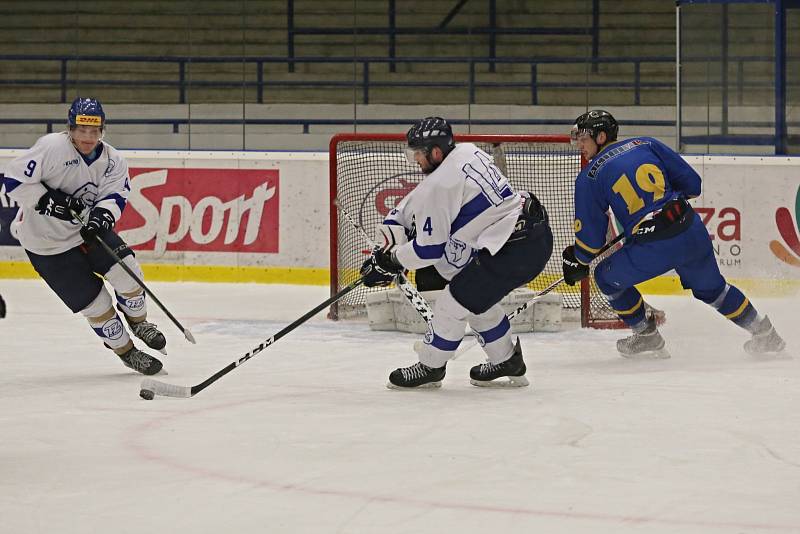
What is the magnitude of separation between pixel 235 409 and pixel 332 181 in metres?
3.07

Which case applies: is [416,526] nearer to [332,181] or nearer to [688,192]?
[688,192]

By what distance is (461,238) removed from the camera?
4883 millimetres

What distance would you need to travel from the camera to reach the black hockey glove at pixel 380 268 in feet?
16.0

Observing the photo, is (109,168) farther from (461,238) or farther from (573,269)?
(573,269)

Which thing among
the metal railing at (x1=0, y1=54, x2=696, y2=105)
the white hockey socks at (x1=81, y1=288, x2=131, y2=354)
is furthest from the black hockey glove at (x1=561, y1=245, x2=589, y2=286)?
the metal railing at (x1=0, y1=54, x2=696, y2=105)

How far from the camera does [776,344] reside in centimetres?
592

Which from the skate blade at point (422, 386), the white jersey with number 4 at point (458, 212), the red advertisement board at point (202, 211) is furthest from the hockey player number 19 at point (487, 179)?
the red advertisement board at point (202, 211)

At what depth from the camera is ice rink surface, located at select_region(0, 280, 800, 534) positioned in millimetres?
3307

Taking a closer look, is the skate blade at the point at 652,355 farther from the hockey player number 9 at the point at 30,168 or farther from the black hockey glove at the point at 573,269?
the hockey player number 9 at the point at 30,168

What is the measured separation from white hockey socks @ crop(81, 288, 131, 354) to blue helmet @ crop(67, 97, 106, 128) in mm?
686

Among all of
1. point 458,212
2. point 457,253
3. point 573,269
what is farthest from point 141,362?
point 573,269

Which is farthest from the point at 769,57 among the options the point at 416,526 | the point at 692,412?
the point at 416,526

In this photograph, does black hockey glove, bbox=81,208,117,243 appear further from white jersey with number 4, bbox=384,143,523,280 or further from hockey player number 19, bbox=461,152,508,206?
hockey player number 19, bbox=461,152,508,206

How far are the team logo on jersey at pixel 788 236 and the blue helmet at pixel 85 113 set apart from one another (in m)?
4.41
